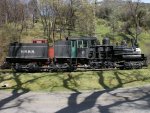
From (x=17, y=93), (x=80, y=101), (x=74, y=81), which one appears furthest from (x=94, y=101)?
(x=74, y=81)

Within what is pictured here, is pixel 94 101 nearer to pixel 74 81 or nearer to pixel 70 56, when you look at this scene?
pixel 74 81

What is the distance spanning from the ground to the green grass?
122 cm

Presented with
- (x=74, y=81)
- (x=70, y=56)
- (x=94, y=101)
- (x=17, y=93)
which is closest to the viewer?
(x=94, y=101)

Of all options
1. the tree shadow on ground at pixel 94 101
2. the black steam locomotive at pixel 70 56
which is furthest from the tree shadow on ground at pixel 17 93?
the black steam locomotive at pixel 70 56

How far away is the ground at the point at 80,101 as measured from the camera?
1461 centimetres

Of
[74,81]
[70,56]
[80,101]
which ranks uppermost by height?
[70,56]

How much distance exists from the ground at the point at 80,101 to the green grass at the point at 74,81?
122 cm

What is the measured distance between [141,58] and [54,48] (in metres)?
6.63

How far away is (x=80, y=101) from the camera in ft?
53.7

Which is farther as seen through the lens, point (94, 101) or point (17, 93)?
point (17, 93)

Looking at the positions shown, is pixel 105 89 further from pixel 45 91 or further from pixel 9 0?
pixel 9 0

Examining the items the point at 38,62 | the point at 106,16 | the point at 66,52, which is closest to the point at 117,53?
the point at 66,52

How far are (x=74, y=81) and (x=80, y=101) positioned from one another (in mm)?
4882

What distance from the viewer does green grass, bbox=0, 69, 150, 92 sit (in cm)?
2009
